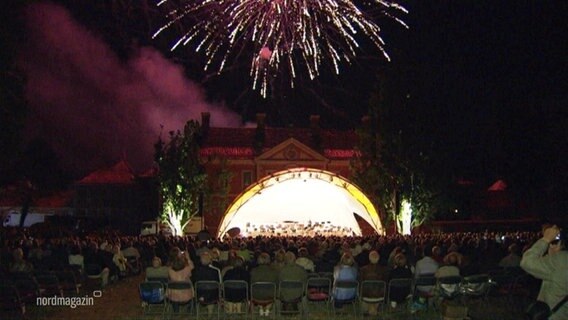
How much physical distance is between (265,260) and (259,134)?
3972 centimetres

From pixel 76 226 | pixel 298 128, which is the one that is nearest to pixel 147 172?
pixel 298 128

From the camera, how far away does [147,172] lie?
58.9 m

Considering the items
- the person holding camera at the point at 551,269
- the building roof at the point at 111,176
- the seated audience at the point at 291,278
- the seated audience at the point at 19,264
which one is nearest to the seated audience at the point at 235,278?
the seated audience at the point at 291,278

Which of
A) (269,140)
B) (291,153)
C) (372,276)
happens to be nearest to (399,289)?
(372,276)

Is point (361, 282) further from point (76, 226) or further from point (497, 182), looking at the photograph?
point (497, 182)

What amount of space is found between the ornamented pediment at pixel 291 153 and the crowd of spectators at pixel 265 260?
26.9 meters

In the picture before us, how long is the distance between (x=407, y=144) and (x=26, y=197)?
105 ft

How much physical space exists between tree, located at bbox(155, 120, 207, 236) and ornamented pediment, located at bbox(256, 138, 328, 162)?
9846 mm

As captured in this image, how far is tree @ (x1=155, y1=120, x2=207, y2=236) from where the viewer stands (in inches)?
1494

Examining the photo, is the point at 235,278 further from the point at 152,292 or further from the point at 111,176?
the point at 111,176

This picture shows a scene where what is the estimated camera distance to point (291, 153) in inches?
1925

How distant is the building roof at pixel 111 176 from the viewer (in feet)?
182

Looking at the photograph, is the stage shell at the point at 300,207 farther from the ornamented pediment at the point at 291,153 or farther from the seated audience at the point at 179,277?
the seated audience at the point at 179,277

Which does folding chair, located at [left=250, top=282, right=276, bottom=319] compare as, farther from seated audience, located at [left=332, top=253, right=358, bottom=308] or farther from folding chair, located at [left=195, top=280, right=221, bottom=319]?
seated audience, located at [left=332, top=253, right=358, bottom=308]
